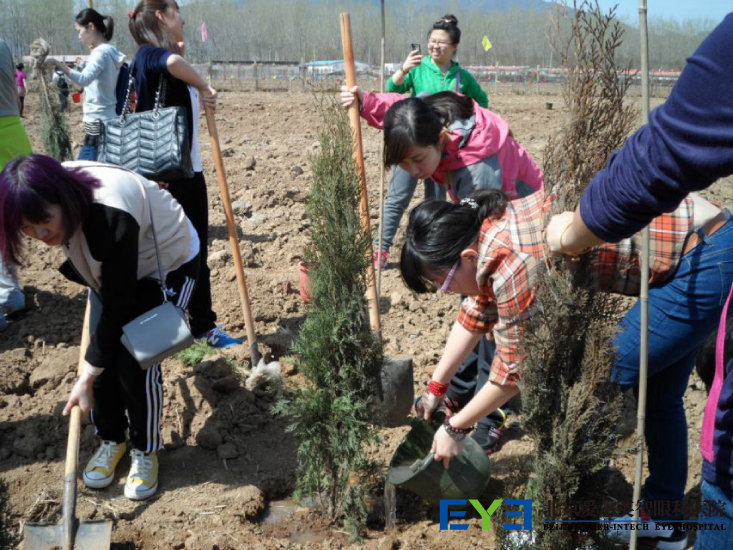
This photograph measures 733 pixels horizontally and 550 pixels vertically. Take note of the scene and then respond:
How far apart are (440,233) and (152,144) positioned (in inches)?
86.8

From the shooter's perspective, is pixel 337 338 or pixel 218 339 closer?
pixel 337 338

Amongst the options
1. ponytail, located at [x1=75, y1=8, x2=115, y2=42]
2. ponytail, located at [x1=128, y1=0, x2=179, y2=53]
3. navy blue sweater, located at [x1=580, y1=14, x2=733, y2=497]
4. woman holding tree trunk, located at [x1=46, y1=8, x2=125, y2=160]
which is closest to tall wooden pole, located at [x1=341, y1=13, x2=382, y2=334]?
ponytail, located at [x1=128, y1=0, x2=179, y2=53]

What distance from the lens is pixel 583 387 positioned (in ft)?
7.11

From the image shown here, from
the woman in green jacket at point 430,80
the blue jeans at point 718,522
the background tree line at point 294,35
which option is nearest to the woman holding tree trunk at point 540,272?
the blue jeans at point 718,522

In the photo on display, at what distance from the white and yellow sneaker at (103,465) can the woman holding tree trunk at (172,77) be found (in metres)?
1.21

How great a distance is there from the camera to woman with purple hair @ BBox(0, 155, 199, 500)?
2.53m

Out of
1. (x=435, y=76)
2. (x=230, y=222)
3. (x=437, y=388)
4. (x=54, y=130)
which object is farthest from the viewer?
(x=54, y=130)

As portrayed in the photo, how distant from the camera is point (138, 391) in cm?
321

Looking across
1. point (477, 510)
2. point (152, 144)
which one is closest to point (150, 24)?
point (152, 144)

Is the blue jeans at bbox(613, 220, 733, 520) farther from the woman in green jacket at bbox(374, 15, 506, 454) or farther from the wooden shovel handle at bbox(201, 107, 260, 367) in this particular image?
the wooden shovel handle at bbox(201, 107, 260, 367)

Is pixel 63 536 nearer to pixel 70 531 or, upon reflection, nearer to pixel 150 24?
pixel 70 531

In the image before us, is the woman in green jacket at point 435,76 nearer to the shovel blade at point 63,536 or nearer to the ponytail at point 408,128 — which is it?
the ponytail at point 408,128

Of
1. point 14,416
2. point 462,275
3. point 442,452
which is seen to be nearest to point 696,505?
point 442,452

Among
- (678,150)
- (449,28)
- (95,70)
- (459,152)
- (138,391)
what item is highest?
(449,28)
